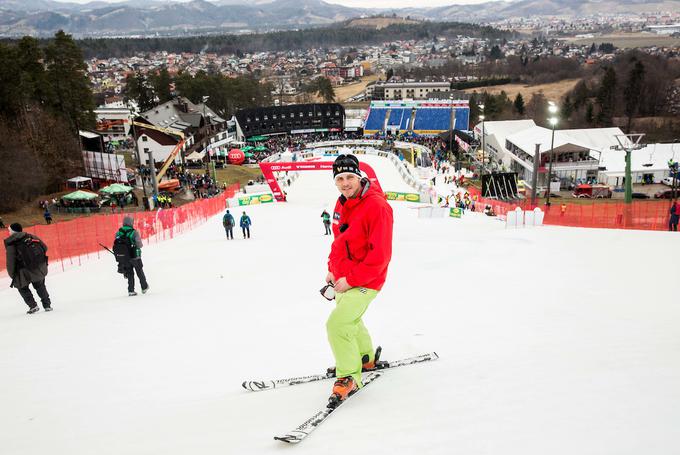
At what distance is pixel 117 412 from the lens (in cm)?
348

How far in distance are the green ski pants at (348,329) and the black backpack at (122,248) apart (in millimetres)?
5090

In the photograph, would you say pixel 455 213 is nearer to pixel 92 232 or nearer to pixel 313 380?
pixel 92 232

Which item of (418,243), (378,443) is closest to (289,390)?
(378,443)

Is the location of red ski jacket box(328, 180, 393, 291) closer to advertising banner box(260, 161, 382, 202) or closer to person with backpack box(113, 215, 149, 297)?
person with backpack box(113, 215, 149, 297)

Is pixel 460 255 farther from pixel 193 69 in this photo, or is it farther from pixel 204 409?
pixel 193 69

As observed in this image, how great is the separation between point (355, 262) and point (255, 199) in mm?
28200

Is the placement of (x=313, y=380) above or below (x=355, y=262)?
below

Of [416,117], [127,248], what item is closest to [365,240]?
[127,248]

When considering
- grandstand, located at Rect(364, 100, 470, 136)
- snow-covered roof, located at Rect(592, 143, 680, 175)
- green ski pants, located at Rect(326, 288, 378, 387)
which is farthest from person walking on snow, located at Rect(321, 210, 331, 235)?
grandstand, located at Rect(364, 100, 470, 136)

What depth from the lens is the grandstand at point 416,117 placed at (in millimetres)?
69188

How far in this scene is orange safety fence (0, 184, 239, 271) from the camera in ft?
42.0

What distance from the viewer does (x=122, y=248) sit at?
24.5ft

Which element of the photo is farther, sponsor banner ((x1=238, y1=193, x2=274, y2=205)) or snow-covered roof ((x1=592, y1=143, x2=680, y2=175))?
snow-covered roof ((x1=592, y1=143, x2=680, y2=175))

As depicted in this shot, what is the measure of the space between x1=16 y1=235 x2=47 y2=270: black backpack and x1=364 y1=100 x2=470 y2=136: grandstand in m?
63.2
